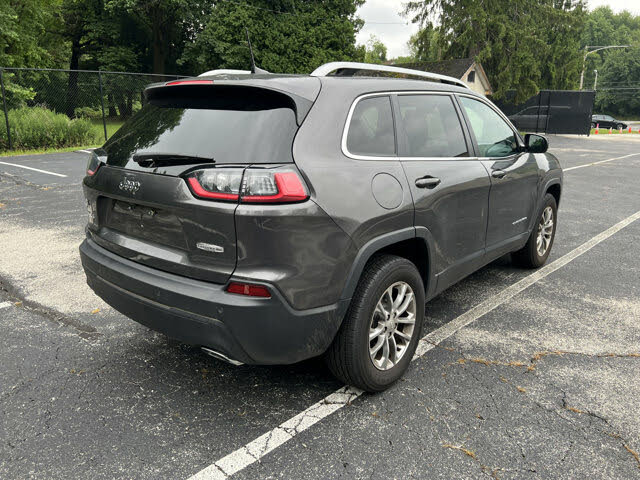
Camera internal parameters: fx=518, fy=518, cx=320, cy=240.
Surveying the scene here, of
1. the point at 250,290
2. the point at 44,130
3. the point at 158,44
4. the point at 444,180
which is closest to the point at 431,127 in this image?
the point at 444,180

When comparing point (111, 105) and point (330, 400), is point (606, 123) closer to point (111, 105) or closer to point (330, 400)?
point (111, 105)

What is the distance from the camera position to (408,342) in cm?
305

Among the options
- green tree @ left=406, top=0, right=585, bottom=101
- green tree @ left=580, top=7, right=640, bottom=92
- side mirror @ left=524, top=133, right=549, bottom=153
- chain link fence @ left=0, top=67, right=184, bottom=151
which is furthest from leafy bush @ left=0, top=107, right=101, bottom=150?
green tree @ left=580, top=7, right=640, bottom=92

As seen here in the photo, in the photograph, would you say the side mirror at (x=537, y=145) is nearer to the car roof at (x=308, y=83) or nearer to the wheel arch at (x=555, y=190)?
the wheel arch at (x=555, y=190)

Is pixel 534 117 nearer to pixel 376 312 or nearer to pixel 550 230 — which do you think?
pixel 550 230

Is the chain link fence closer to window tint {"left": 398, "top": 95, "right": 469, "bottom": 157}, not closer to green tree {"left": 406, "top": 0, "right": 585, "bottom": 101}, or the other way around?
window tint {"left": 398, "top": 95, "right": 469, "bottom": 157}

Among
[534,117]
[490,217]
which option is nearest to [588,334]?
[490,217]

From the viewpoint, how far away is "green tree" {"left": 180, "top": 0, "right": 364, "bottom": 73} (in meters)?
29.7

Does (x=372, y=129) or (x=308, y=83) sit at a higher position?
(x=308, y=83)

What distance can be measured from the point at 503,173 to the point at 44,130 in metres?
15.8

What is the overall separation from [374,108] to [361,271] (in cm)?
97

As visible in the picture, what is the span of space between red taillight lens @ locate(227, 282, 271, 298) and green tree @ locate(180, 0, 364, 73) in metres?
28.4

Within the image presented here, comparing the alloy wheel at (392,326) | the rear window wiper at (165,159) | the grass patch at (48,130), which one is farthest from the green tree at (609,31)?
the rear window wiper at (165,159)

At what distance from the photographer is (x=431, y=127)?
338 centimetres
